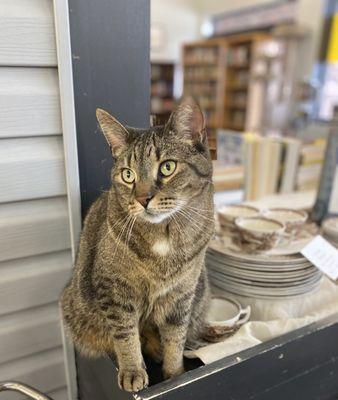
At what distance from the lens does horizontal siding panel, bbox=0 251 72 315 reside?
3.01ft

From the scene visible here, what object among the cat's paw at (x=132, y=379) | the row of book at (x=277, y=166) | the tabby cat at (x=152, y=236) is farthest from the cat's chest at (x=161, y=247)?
the row of book at (x=277, y=166)

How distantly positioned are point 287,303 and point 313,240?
0.19 m

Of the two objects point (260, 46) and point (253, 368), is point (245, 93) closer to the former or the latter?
point (260, 46)

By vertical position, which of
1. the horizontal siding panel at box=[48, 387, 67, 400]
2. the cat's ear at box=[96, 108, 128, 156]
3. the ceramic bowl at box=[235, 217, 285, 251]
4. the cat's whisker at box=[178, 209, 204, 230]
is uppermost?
the cat's ear at box=[96, 108, 128, 156]

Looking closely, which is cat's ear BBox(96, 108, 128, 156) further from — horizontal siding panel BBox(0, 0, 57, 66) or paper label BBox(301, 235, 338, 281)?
paper label BBox(301, 235, 338, 281)

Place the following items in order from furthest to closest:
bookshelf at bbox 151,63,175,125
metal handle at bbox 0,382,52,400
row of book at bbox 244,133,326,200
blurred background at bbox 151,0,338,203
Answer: bookshelf at bbox 151,63,175,125 < blurred background at bbox 151,0,338,203 < row of book at bbox 244,133,326,200 < metal handle at bbox 0,382,52,400

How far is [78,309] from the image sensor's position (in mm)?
814

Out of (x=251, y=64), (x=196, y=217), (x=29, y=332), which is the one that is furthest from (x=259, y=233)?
(x=251, y=64)

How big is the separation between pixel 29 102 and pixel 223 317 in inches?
27.5

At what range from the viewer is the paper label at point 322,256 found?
3.03 ft

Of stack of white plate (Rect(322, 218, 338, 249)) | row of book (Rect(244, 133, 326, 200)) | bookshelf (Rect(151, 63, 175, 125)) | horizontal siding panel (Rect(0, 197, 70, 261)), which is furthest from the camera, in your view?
bookshelf (Rect(151, 63, 175, 125))

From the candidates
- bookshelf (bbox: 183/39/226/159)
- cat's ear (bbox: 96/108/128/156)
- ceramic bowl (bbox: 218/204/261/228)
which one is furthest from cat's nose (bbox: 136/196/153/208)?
bookshelf (bbox: 183/39/226/159)

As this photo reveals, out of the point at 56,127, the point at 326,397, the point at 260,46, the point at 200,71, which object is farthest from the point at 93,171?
the point at 200,71

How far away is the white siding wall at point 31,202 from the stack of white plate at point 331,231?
32.5 inches
